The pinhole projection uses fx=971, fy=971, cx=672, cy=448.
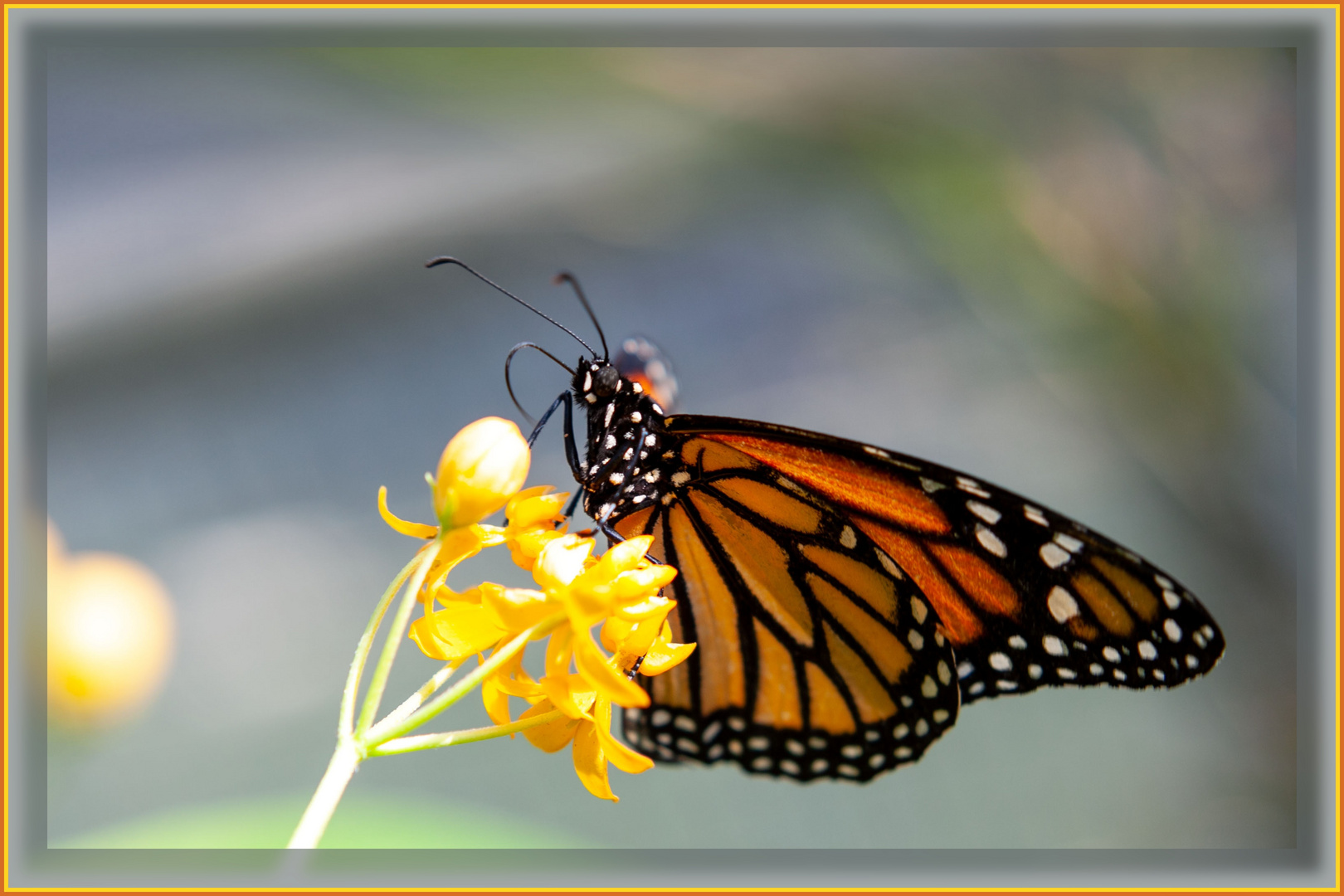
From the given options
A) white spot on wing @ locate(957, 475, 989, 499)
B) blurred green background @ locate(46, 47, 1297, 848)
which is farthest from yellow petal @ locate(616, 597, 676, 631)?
blurred green background @ locate(46, 47, 1297, 848)

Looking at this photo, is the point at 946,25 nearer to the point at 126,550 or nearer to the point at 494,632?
the point at 494,632

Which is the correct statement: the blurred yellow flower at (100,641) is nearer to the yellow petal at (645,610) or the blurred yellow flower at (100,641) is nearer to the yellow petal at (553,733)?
the yellow petal at (553,733)

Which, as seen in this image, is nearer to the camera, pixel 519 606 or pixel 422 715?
pixel 422 715

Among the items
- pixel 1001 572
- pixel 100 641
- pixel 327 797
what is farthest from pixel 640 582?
pixel 100 641

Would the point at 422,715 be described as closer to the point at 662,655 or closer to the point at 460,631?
the point at 460,631

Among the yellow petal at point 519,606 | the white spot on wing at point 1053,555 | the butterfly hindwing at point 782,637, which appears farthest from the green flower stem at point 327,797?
the white spot on wing at point 1053,555

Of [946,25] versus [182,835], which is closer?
[946,25]

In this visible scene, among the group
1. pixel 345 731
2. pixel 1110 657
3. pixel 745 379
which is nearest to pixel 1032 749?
pixel 745 379
